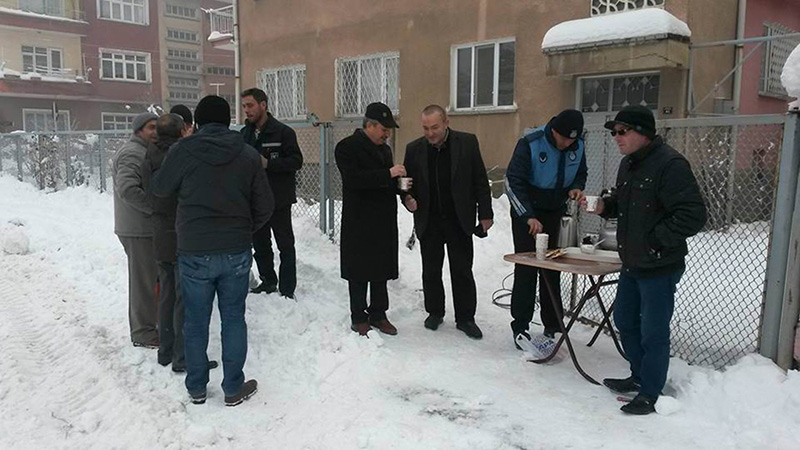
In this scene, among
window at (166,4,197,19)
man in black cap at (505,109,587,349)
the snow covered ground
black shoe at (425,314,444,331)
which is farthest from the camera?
window at (166,4,197,19)

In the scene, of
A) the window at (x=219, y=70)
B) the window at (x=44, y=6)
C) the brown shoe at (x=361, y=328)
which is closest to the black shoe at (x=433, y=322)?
the brown shoe at (x=361, y=328)

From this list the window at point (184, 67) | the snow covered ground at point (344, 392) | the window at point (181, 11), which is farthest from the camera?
the window at point (181, 11)

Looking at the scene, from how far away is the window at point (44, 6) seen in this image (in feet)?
98.1

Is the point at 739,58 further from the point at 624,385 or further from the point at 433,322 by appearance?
the point at 624,385

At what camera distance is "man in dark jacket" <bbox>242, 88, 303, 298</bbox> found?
5176 mm

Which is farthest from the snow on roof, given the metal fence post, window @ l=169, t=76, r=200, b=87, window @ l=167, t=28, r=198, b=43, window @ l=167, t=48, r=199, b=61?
window @ l=167, t=28, r=198, b=43

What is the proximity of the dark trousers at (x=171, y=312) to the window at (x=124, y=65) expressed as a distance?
32.5 meters

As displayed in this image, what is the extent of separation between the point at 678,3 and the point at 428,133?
6.03m

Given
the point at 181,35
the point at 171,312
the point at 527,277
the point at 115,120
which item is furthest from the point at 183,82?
the point at 527,277

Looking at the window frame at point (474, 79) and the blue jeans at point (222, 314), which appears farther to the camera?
the window frame at point (474, 79)

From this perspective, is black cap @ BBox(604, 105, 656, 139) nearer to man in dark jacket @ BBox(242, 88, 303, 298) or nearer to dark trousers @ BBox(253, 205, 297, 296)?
man in dark jacket @ BBox(242, 88, 303, 298)

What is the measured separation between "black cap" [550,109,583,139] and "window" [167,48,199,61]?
4133 centimetres

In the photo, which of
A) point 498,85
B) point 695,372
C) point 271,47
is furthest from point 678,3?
point 271,47

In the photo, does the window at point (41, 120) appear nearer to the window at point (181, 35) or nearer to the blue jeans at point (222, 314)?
the window at point (181, 35)
